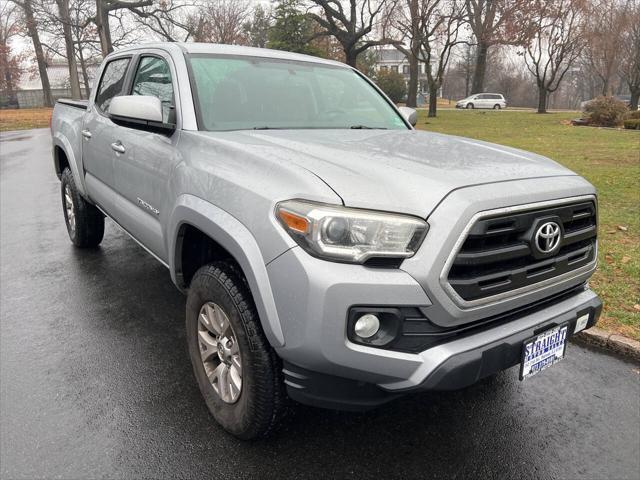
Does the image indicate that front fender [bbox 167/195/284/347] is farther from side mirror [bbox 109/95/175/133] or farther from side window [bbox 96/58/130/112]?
side window [bbox 96/58/130/112]

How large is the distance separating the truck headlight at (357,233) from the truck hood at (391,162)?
48 millimetres

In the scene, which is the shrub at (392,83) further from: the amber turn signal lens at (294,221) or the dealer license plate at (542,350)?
the amber turn signal lens at (294,221)

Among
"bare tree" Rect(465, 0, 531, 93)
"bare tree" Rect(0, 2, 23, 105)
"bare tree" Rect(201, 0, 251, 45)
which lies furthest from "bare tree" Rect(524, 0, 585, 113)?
"bare tree" Rect(0, 2, 23, 105)

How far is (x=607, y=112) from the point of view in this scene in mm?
19906

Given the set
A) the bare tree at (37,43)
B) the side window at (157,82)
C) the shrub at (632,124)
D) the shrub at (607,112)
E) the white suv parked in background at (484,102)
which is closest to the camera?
the side window at (157,82)

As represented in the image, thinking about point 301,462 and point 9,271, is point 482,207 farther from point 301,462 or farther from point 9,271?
point 9,271

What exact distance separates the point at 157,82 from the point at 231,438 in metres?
2.32

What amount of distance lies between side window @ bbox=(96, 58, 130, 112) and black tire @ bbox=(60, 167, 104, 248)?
0.94m

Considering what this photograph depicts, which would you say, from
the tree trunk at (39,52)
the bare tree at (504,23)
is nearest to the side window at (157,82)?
the bare tree at (504,23)

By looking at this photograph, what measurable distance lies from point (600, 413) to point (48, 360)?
3281 mm

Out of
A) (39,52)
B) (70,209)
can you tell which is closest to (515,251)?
(70,209)

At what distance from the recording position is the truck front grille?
6.26 feet

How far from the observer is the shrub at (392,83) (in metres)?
47.5

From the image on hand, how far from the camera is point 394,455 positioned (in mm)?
2404
